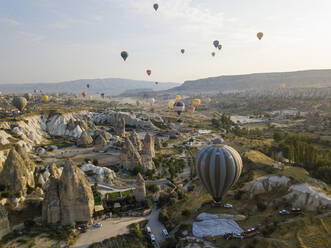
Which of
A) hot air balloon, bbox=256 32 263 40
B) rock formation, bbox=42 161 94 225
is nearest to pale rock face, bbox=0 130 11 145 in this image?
rock formation, bbox=42 161 94 225

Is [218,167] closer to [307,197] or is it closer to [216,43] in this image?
[307,197]

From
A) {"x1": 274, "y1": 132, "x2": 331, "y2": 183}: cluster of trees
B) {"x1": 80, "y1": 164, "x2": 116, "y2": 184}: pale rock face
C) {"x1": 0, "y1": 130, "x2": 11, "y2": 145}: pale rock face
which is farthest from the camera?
→ {"x1": 0, "y1": 130, "x2": 11, "y2": 145}: pale rock face

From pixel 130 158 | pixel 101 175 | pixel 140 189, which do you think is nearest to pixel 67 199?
pixel 140 189

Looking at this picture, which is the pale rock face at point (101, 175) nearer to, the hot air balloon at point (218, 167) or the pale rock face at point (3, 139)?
the pale rock face at point (3, 139)

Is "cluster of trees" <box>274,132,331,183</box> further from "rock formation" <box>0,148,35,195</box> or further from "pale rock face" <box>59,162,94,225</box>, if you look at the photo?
"rock formation" <box>0,148,35,195</box>

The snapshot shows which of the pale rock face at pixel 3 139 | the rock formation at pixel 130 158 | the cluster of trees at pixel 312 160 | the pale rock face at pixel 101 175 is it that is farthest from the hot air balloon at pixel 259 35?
the pale rock face at pixel 3 139

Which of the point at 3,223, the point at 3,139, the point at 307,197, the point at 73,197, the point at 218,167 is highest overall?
the point at 3,139
